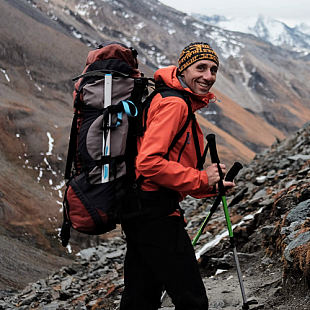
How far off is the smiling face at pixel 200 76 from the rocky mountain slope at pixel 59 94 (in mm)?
7176

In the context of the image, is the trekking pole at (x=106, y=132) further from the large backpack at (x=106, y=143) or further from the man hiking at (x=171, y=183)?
the man hiking at (x=171, y=183)

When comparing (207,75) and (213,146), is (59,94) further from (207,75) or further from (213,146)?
(213,146)

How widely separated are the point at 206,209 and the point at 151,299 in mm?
7871

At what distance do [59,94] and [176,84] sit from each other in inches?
958

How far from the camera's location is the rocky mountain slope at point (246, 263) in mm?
3938

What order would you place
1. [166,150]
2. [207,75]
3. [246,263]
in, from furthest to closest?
[246,263] → [207,75] → [166,150]

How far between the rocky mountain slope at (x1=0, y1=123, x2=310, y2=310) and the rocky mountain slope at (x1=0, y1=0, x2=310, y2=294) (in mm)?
1493

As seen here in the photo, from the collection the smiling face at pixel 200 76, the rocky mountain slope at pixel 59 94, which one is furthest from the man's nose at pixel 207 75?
the rocky mountain slope at pixel 59 94

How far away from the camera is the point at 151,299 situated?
10.5 feet

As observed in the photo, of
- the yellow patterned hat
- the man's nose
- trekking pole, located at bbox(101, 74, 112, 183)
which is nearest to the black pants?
trekking pole, located at bbox(101, 74, 112, 183)

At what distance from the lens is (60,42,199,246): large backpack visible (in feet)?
9.74

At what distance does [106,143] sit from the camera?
302cm

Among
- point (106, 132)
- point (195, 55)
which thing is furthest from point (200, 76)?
point (106, 132)

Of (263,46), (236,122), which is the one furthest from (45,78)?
(263,46)
